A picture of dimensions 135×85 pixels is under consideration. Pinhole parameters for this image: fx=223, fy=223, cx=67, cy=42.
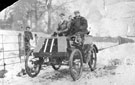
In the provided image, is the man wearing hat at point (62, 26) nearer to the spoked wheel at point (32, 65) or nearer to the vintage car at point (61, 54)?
the vintage car at point (61, 54)

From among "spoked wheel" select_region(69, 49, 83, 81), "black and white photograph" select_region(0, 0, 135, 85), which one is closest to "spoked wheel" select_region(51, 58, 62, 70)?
"black and white photograph" select_region(0, 0, 135, 85)

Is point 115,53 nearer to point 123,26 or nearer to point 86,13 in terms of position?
point 123,26

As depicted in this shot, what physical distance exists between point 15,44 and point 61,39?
58cm

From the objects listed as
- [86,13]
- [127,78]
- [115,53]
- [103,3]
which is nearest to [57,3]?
[86,13]

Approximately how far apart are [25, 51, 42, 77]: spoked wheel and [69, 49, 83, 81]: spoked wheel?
370mm

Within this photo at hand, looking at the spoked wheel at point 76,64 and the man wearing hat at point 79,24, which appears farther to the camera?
the man wearing hat at point 79,24

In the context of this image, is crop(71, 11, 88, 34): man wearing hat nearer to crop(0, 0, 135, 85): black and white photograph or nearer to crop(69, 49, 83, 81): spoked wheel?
crop(0, 0, 135, 85): black and white photograph

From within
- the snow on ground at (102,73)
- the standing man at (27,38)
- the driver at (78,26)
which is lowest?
the snow on ground at (102,73)

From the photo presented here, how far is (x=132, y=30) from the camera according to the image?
93.5 inches

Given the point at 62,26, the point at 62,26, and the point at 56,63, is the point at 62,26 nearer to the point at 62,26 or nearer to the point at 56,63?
the point at 62,26

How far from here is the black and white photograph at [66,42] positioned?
2.38 m

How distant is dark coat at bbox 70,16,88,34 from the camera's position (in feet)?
8.25

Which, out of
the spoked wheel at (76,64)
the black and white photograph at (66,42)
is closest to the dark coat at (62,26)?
the black and white photograph at (66,42)

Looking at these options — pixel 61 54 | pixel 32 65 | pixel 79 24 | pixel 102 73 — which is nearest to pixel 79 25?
pixel 79 24
